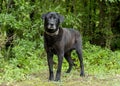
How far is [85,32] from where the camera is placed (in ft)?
47.7

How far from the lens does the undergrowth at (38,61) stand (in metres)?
9.28

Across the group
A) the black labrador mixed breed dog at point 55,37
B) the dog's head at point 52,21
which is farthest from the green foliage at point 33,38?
the dog's head at point 52,21

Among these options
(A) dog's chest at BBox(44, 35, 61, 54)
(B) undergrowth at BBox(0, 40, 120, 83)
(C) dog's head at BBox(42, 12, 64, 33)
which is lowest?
(B) undergrowth at BBox(0, 40, 120, 83)

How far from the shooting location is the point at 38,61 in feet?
35.2

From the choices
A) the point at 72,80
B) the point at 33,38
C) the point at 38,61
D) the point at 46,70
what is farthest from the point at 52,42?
the point at 33,38

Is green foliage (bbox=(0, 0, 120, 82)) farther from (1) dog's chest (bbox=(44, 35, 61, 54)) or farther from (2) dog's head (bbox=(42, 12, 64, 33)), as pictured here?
(2) dog's head (bbox=(42, 12, 64, 33))

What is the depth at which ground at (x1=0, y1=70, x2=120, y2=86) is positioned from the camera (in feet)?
25.3

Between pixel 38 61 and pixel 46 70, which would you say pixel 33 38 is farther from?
pixel 46 70

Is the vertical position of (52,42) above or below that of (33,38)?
above

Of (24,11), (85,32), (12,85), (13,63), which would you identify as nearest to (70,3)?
(85,32)

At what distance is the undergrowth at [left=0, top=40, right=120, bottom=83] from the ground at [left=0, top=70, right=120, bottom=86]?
36 cm

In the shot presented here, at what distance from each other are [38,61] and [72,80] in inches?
107

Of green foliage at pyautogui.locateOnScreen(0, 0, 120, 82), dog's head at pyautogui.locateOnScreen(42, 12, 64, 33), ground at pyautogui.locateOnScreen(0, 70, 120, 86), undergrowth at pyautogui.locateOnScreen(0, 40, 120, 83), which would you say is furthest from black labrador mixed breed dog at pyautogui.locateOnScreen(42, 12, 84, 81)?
green foliage at pyautogui.locateOnScreen(0, 0, 120, 82)

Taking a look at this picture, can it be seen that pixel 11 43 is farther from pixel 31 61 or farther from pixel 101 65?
pixel 101 65
